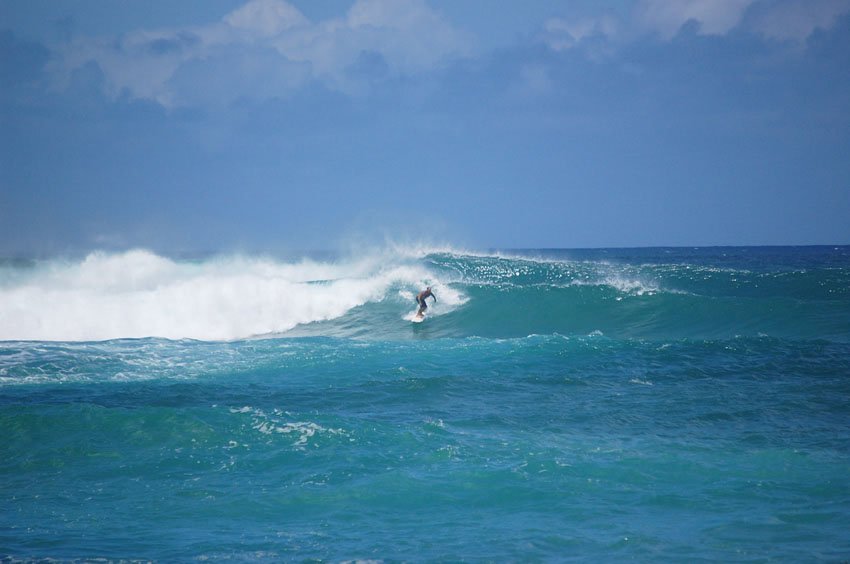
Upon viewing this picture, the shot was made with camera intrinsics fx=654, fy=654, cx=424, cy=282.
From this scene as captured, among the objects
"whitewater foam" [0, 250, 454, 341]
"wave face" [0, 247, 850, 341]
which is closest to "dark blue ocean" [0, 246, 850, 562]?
"wave face" [0, 247, 850, 341]

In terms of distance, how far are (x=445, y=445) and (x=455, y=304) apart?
15.8 metres

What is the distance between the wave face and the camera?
2022cm

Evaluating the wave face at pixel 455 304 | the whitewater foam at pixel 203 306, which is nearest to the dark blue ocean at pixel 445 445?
the wave face at pixel 455 304

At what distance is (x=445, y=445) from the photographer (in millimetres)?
8891

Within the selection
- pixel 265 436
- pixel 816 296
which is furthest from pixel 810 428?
pixel 816 296

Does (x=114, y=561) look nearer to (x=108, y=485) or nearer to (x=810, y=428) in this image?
(x=108, y=485)

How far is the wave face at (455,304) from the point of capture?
20219 millimetres

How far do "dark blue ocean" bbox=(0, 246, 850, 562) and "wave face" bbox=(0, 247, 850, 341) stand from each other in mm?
321

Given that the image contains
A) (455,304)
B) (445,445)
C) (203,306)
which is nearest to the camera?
(445,445)

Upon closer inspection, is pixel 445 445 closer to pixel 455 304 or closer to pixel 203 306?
pixel 455 304

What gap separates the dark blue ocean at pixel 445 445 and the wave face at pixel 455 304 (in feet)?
1.05

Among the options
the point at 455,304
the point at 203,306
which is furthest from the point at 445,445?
the point at 203,306

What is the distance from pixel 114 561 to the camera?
19.0ft

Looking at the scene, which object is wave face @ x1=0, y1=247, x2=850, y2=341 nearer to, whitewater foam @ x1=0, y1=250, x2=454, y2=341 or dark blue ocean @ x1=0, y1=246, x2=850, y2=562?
whitewater foam @ x1=0, y1=250, x2=454, y2=341
